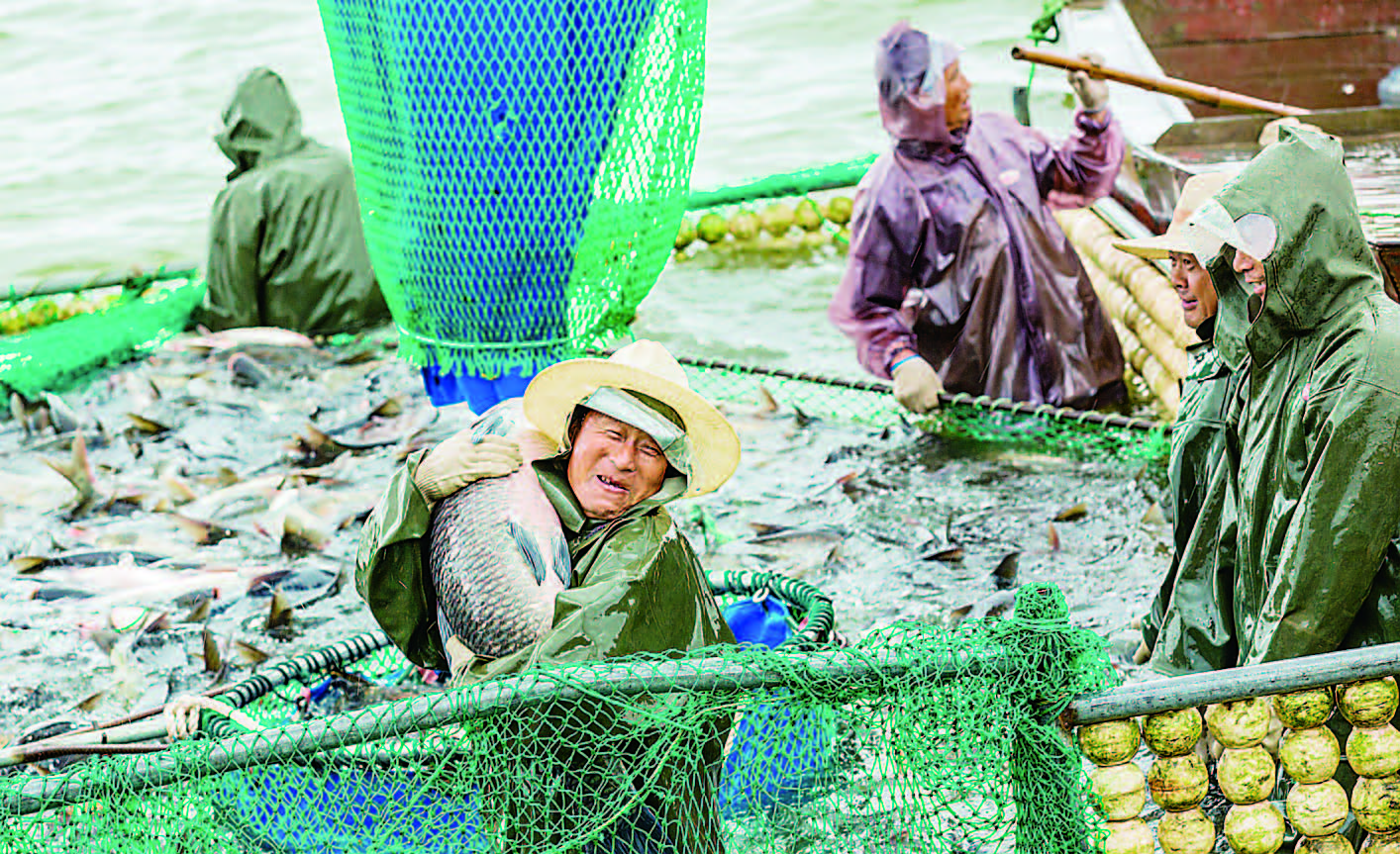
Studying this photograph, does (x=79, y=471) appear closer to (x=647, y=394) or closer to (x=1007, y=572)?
(x=1007, y=572)

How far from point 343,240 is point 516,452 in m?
5.34

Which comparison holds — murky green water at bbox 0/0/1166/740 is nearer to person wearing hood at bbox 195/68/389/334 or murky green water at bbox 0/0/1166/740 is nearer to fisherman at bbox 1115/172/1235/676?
person wearing hood at bbox 195/68/389/334

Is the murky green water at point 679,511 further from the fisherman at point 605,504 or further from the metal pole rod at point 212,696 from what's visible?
the fisherman at point 605,504

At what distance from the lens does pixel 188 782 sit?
2.25m

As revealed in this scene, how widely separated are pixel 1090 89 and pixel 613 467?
11.4 ft

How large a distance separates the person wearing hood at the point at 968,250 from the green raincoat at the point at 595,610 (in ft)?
8.74

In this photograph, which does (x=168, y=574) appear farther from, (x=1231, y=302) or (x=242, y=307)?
(x=1231, y=302)

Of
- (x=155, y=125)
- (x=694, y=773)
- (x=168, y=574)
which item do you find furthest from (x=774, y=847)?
(x=155, y=125)

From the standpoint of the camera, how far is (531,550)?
2.77 meters

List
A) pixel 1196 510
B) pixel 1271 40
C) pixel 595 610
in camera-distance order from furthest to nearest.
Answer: pixel 1271 40 < pixel 1196 510 < pixel 595 610

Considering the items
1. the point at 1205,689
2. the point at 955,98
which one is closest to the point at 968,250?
the point at 955,98

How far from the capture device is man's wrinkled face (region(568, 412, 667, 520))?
290 centimetres

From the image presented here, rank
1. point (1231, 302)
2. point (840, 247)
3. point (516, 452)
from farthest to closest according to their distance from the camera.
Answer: point (840, 247), point (1231, 302), point (516, 452)

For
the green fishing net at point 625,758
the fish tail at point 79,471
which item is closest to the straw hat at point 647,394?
the green fishing net at point 625,758
